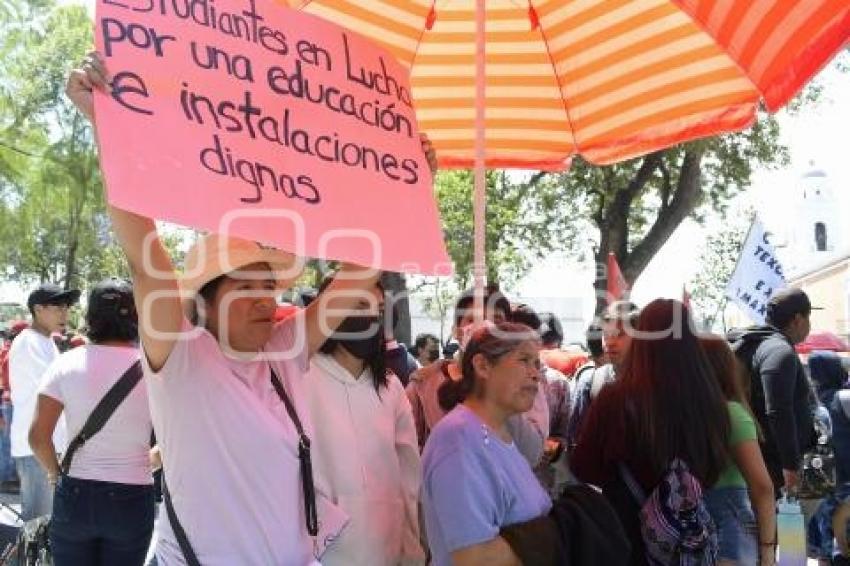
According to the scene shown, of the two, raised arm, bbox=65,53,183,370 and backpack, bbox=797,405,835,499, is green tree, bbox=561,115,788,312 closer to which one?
backpack, bbox=797,405,835,499

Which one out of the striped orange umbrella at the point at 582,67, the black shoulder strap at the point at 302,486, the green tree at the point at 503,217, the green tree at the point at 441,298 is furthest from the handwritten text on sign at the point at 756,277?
the green tree at the point at 441,298

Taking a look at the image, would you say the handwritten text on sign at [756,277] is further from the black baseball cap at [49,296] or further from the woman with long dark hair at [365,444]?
the woman with long dark hair at [365,444]

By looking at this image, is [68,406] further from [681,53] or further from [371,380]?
[681,53]

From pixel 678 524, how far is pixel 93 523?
2238 mm

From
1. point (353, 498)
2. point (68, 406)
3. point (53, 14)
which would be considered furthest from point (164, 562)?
point (53, 14)

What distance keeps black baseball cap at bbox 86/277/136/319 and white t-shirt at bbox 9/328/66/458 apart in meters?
2.49

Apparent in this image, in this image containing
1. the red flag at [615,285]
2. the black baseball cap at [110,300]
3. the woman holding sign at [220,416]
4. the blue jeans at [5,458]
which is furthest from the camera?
the blue jeans at [5,458]

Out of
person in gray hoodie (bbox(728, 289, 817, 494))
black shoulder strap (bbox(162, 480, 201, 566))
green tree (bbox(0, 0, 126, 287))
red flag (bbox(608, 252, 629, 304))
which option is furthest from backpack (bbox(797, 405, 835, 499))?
green tree (bbox(0, 0, 126, 287))

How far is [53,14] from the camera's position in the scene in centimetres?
2066

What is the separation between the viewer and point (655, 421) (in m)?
3.17

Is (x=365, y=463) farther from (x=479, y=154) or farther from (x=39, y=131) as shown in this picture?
(x=39, y=131)

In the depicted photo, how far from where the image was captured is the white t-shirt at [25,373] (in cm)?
594

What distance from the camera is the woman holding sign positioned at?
2141mm

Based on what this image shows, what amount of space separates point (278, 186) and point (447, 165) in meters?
2.29
